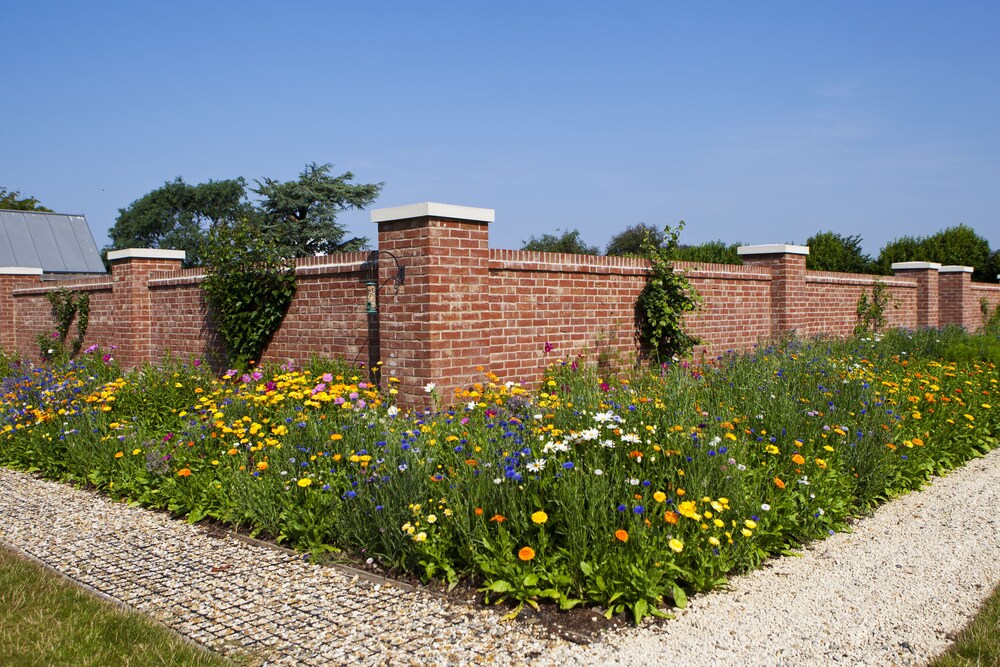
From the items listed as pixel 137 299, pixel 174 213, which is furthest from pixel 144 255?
pixel 174 213

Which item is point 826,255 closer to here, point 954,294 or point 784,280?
point 954,294

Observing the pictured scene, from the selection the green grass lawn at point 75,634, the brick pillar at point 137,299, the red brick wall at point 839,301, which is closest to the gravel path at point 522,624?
the green grass lawn at point 75,634

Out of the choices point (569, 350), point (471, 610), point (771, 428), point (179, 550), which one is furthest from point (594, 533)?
point (569, 350)

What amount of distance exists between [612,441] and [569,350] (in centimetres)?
432

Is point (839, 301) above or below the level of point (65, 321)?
above

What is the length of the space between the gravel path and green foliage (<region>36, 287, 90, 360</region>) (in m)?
9.43

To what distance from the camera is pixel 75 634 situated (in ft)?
12.2

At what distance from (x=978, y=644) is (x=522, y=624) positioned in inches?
82.4

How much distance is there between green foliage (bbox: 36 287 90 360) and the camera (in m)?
13.9

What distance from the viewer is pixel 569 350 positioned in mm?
9023

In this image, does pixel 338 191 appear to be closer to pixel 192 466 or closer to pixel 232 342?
pixel 232 342

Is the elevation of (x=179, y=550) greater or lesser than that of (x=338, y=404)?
lesser

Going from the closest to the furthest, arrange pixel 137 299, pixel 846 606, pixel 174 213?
pixel 846 606, pixel 137 299, pixel 174 213

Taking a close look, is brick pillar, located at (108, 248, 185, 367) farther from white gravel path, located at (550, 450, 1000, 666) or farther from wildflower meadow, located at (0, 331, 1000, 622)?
white gravel path, located at (550, 450, 1000, 666)
